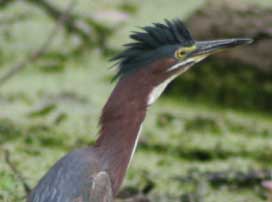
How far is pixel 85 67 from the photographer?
8.12 meters

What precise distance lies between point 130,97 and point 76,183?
484 millimetres

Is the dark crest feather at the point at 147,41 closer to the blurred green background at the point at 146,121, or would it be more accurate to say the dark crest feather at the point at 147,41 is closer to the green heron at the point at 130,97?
the green heron at the point at 130,97

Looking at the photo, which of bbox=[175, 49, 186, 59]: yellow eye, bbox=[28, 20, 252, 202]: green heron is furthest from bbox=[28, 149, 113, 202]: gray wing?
bbox=[175, 49, 186, 59]: yellow eye

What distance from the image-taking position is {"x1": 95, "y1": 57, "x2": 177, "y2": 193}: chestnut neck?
4586mm

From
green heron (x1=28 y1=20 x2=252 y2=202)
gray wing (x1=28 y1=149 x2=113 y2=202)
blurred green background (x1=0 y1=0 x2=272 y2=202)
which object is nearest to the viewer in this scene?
gray wing (x1=28 y1=149 x2=113 y2=202)

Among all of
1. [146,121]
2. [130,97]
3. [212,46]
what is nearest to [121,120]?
[130,97]

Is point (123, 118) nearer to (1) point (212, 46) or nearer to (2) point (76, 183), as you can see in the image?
(2) point (76, 183)

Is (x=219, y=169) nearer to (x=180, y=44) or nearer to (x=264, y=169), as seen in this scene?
(x=264, y=169)

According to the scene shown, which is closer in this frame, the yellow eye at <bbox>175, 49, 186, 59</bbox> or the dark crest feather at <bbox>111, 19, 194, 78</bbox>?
the dark crest feather at <bbox>111, 19, 194, 78</bbox>

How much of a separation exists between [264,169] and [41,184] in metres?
2.02

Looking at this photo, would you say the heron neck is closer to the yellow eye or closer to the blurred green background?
the yellow eye

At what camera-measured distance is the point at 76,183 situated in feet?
14.5

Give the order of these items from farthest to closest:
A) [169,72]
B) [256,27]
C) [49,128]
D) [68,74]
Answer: [68,74] < [256,27] < [49,128] < [169,72]

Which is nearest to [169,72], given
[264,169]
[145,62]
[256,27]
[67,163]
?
[145,62]
